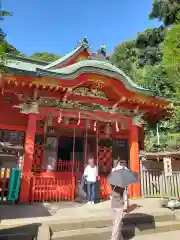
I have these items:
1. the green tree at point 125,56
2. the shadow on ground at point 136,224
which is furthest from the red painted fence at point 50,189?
the green tree at point 125,56

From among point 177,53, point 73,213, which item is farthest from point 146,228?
point 177,53

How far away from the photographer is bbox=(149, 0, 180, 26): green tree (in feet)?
88.9

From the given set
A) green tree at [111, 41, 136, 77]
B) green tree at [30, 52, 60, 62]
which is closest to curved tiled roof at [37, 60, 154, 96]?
green tree at [111, 41, 136, 77]

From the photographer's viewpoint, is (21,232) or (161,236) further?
(161,236)

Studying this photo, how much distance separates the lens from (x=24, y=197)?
7676 mm

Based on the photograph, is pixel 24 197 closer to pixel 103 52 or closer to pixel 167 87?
pixel 103 52

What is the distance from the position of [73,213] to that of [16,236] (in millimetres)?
2180

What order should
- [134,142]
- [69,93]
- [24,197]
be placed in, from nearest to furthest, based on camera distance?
1. [24,197]
2. [69,93]
3. [134,142]

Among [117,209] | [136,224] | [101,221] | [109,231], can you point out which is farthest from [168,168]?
[117,209]

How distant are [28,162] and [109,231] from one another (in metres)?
4.31

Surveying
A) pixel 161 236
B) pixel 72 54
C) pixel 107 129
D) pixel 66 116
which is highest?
pixel 72 54

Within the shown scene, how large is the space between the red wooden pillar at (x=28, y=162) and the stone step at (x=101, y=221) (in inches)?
118

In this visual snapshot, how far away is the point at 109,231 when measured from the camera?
523 centimetres

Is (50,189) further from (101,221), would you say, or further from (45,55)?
(45,55)
